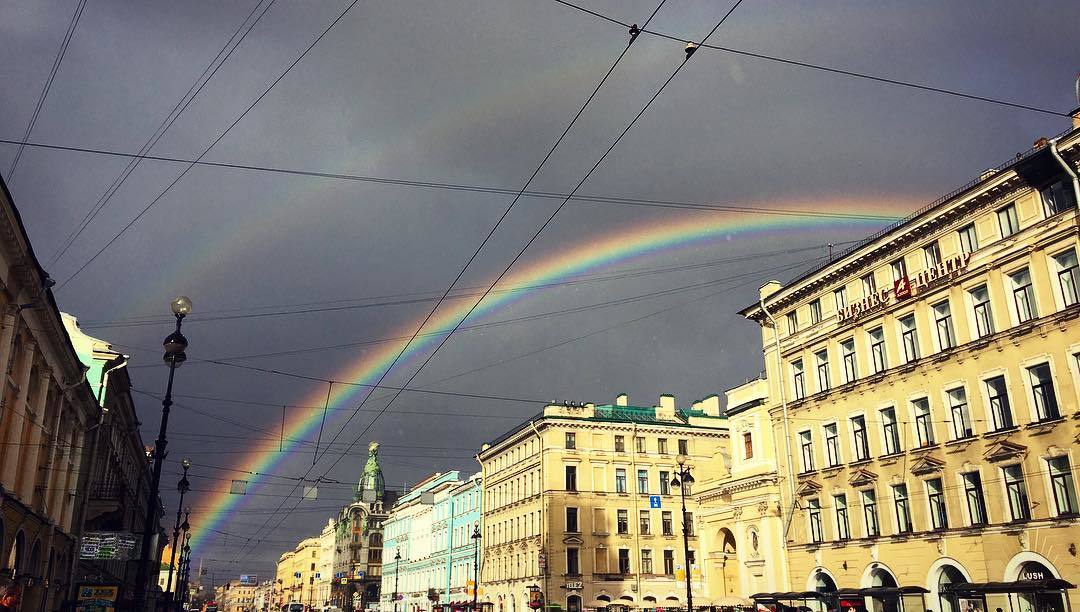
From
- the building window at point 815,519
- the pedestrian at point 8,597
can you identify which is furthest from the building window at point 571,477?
the pedestrian at point 8,597

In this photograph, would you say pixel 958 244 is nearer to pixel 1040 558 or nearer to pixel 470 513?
pixel 1040 558

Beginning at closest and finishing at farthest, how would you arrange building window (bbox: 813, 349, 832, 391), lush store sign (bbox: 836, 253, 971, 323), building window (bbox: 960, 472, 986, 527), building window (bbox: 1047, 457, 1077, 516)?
building window (bbox: 1047, 457, 1077, 516) → building window (bbox: 960, 472, 986, 527) → lush store sign (bbox: 836, 253, 971, 323) → building window (bbox: 813, 349, 832, 391)

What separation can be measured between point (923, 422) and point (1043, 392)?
5.84m

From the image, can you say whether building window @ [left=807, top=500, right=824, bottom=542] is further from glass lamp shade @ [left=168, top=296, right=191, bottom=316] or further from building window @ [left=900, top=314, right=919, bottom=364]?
glass lamp shade @ [left=168, top=296, right=191, bottom=316]

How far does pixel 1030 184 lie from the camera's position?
99.6ft

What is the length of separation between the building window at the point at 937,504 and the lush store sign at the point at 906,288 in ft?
26.7

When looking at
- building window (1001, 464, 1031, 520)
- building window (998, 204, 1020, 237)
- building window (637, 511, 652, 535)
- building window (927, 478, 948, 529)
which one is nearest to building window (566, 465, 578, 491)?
building window (637, 511, 652, 535)

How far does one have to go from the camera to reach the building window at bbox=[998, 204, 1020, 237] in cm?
3114

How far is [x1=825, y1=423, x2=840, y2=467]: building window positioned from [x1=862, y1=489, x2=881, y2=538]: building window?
2520 millimetres

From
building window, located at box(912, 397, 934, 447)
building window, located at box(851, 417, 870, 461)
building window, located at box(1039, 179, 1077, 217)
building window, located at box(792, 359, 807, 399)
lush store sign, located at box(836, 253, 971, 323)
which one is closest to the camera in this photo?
building window, located at box(1039, 179, 1077, 217)

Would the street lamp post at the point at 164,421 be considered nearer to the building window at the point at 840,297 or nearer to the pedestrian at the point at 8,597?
the pedestrian at the point at 8,597

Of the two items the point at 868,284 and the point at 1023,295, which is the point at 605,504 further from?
the point at 1023,295

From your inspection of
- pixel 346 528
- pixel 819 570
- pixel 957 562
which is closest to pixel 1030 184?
pixel 957 562

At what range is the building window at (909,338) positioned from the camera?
35744mm
